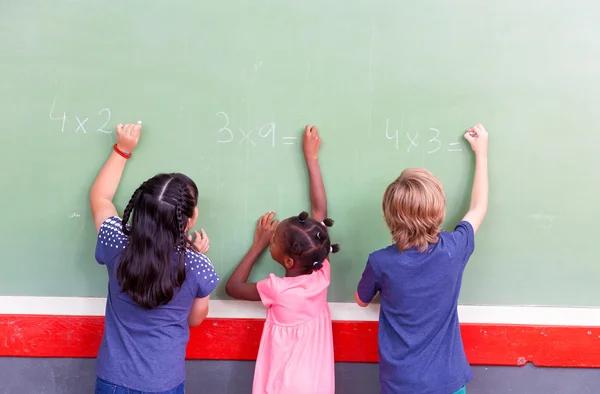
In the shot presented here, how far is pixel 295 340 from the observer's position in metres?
1.45

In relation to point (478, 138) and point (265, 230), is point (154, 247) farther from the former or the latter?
→ point (478, 138)

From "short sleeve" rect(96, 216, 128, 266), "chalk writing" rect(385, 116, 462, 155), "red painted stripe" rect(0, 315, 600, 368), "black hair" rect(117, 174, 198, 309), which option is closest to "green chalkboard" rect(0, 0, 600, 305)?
"chalk writing" rect(385, 116, 462, 155)

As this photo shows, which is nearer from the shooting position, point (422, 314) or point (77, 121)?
point (422, 314)

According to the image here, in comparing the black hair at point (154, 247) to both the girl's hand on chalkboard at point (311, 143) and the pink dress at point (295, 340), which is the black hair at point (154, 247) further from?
the girl's hand on chalkboard at point (311, 143)

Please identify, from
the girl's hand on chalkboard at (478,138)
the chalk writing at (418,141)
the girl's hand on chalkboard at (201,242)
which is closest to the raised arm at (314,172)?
the chalk writing at (418,141)

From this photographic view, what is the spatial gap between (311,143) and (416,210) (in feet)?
1.48

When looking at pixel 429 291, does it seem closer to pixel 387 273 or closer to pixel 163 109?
pixel 387 273

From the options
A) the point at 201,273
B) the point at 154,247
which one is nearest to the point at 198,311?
the point at 201,273

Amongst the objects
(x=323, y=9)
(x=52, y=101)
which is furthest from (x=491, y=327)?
(x=52, y=101)

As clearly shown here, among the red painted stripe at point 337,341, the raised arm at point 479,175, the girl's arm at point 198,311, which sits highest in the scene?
the raised arm at point 479,175

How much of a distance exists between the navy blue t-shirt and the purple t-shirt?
54cm

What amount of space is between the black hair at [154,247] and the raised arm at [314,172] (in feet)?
1.56

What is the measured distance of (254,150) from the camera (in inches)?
65.0

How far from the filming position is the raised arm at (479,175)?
1.57 metres
